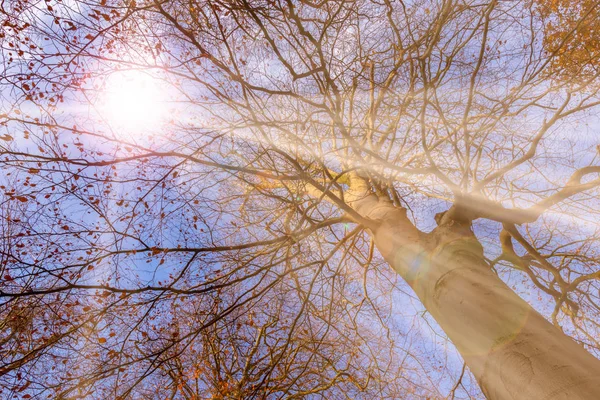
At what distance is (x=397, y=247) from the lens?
6.95ft

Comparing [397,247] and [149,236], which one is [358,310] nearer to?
[397,247]

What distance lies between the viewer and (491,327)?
1.21 meters

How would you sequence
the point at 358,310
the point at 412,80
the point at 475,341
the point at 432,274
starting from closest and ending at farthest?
the point at 475,341 → the point at 432,274 → the point at 412,80 → the point at 358,310

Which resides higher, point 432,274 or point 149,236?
point 149,236

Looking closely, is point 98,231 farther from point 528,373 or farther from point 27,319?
point 528,373

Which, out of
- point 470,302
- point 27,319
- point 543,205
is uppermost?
point 27,319

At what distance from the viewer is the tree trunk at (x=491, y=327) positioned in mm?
963

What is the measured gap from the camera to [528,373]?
3.34ft

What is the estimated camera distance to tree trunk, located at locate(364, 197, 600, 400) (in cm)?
96

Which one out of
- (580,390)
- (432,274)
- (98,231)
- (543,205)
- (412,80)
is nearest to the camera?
(580,390)

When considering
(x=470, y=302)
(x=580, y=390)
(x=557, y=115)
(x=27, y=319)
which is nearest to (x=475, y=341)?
(x=470, y=302)

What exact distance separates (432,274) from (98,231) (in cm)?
260

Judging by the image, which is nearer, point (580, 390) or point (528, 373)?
point (580, 390)

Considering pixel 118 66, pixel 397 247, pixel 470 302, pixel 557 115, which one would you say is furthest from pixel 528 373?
pixel 118 66
